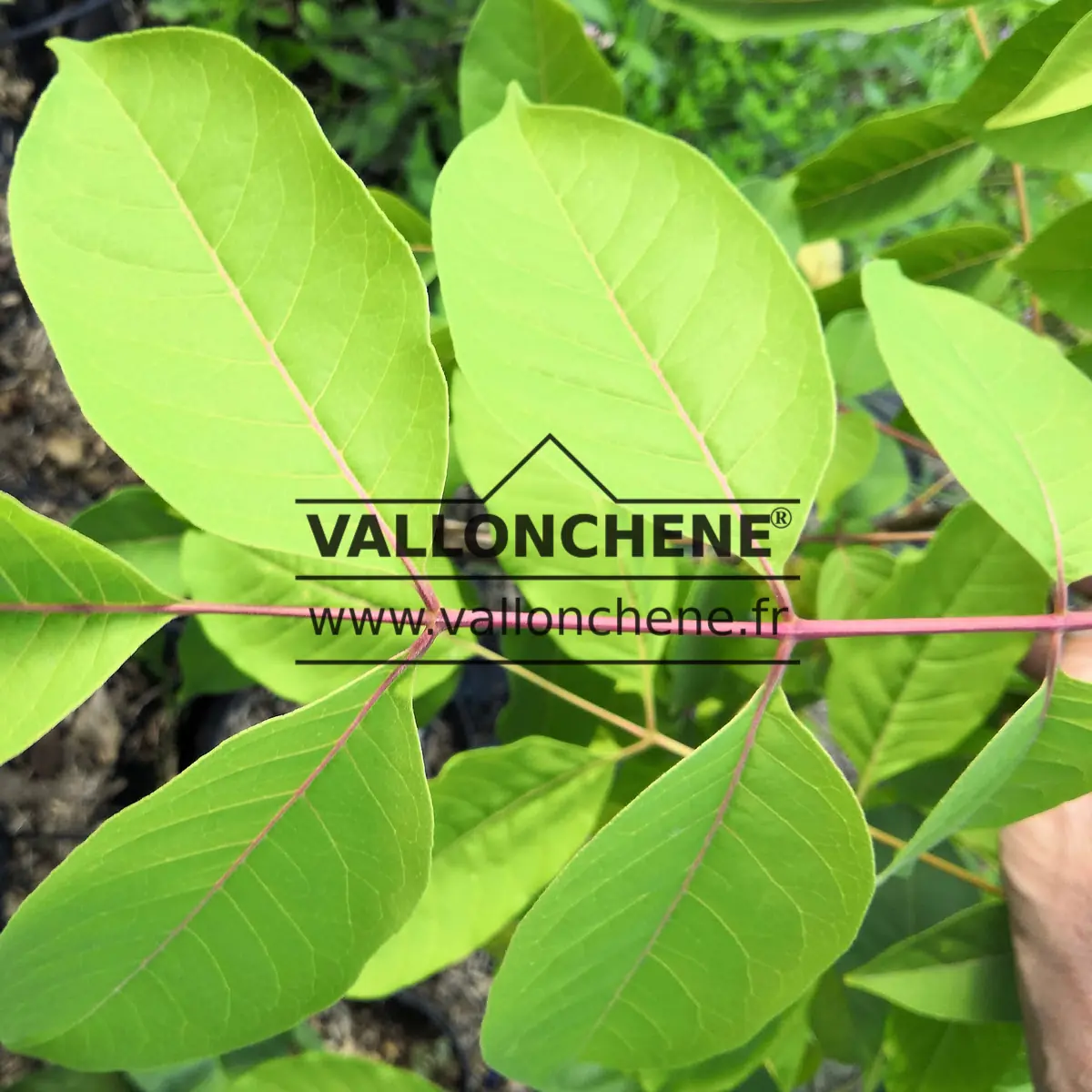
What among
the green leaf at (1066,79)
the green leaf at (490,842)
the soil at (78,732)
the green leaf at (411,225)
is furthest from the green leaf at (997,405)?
the soil at (78,732)

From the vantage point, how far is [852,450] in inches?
35.2

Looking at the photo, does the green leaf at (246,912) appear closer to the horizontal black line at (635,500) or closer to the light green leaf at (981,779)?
the horizontal black line at (635,500)

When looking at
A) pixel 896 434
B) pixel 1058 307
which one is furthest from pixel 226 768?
pixel 896 434

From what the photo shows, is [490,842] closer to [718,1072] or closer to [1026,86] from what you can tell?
[718,1072]

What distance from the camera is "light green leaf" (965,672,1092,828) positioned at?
48 centimetres

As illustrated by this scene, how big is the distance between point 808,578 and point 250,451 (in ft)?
2.27

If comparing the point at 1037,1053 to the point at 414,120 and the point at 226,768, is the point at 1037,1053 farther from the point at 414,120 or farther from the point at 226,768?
the point at 414,120

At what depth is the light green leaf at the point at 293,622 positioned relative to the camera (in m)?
0.63

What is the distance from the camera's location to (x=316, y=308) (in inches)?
16.3

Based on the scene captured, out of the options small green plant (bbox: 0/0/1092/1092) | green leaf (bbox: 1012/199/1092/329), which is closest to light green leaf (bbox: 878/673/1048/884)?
small green plant (bbox: 0/0/1092/1092)

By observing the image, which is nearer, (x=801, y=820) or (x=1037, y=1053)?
(x=801, y=820)

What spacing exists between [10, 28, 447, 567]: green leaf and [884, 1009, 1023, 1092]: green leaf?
2.19 ft

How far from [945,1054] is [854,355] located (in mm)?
713

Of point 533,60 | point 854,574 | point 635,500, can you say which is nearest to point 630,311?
point 635,500
